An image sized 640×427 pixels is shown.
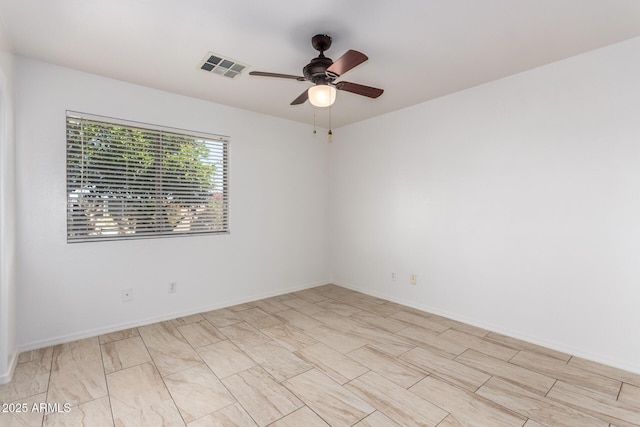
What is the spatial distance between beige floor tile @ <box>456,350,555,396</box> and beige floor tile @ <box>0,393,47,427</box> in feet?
9.88

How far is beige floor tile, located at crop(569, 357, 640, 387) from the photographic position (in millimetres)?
2275

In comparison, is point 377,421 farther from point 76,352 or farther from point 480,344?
point 76,352

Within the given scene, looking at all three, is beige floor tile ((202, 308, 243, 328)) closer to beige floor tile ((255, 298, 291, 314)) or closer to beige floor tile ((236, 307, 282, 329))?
beige floor tile ((236, 307, 282, 329))

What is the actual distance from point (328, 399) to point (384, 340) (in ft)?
3.47

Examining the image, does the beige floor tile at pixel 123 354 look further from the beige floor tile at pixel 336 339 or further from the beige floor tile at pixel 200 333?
the beige floor tile at pixel 336 339

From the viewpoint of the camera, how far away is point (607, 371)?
2.38m

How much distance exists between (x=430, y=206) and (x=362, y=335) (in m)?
1.74

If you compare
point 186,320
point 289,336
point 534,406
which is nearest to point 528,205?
point 534,406

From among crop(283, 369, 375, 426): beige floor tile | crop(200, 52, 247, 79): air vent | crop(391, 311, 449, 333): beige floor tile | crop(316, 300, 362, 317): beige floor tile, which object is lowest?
crop(283, 369, 375, 426): beige floor tile

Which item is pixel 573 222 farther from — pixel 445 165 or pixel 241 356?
pixel 241 356

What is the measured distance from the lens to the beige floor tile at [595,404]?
6.16ft

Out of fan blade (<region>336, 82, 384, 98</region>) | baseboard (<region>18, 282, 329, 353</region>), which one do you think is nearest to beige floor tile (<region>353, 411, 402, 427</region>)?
fan blade (<region>336, 82, 384, 98</region>)

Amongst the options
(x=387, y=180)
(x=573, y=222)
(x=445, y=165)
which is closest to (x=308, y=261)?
(x=387, y=180)

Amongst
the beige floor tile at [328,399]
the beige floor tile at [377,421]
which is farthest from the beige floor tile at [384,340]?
the beige floor tile at [377,421]
